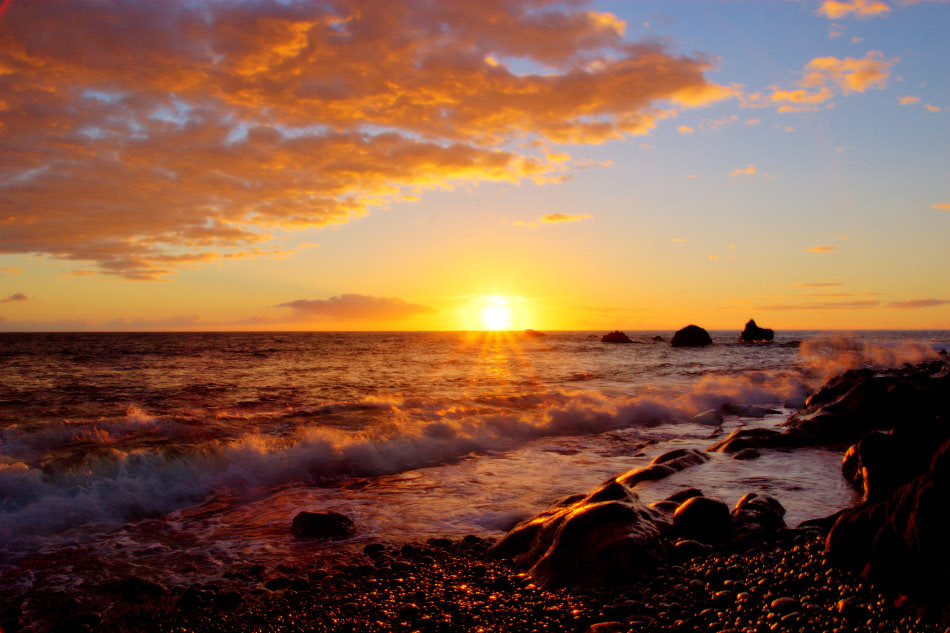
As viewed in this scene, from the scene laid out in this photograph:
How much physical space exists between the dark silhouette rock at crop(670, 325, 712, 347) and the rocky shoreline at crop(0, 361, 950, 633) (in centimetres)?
6964

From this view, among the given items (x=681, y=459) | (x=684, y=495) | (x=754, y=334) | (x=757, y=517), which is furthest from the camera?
(x=754, y=334)

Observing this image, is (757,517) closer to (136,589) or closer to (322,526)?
(322,526)

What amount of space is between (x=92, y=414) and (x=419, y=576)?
589 inches

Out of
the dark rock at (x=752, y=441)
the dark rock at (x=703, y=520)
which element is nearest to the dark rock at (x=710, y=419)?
the dark rock at (x=752, y=441)

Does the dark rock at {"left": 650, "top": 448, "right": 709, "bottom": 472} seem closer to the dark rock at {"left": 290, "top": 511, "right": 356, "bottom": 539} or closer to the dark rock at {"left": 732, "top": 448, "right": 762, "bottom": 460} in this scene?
the dark rock at {"left": 732, "top": 448, "right": 762, "bottom": 460}

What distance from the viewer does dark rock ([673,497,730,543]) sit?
6367 millimetres

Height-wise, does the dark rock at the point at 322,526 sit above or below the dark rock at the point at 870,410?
below

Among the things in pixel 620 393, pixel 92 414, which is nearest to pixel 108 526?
pixel 92 414

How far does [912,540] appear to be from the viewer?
4.46 metres

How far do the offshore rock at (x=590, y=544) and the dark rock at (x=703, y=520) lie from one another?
284 millimetres

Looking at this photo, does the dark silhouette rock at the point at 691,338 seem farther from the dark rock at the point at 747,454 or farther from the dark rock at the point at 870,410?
the dark rock at the point at 747,454

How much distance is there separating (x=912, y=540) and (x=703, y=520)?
2297 mm

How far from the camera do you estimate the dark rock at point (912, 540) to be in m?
4.30

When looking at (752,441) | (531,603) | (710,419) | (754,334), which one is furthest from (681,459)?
(754,334)
